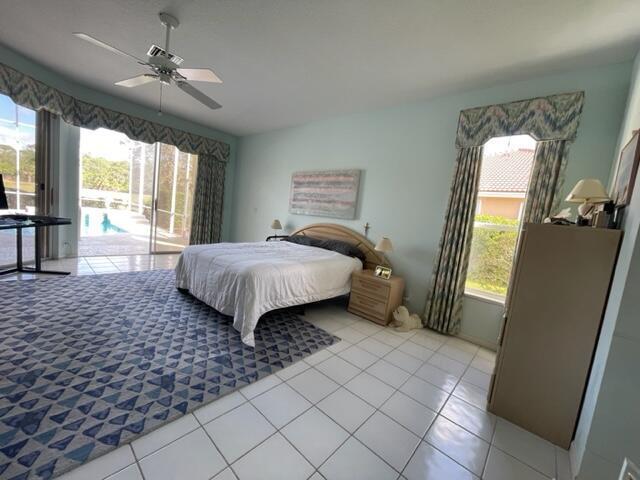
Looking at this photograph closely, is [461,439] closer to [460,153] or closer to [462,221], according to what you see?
[462,221]

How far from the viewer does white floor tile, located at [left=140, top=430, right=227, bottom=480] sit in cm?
121

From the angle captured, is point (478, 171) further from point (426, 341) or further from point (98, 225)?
point (98, 225)

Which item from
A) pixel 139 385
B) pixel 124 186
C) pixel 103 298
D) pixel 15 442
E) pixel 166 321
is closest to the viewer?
pixel 15 442

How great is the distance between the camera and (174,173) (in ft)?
18.1

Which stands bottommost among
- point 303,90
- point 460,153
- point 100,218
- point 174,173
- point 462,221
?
point 100,218

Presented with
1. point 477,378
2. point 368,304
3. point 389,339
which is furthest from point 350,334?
point 477,378

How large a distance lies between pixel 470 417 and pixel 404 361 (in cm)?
67

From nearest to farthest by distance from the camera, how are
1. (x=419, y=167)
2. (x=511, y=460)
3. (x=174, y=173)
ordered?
(x=511, y=460) → (x=419, y=167) → (x=174, y=173)

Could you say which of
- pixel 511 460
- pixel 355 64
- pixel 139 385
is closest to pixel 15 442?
pixel 139 385

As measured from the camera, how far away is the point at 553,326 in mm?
1690

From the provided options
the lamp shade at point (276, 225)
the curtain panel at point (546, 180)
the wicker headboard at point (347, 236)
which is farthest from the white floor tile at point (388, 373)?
the lamp shade at point (276, 225)

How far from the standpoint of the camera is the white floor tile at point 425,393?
190 cm

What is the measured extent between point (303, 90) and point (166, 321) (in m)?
3.18

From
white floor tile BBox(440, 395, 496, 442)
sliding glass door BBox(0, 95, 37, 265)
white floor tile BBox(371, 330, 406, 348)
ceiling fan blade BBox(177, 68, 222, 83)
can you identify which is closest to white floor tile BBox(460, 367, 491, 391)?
white floor tile BBox(440, 395, 496, 442)
